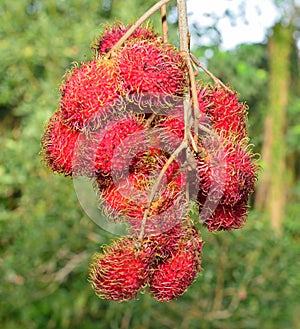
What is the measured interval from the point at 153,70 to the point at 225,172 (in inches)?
6.1

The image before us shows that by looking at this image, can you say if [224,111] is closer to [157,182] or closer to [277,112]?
[157,182]

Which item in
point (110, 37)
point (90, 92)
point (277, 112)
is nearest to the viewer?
Answer: point (90, 92)

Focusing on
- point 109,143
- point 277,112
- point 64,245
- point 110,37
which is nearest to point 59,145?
point 109,143

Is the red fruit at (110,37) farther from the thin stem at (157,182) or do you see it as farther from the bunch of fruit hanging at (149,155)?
the thin stem at (157,182)

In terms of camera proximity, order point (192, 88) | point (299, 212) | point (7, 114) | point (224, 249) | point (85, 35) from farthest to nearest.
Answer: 1. point (299, 212)
2. point (7, 114)
3. point (224, 249)
4. point (85, 35)
5. point (192, 88)

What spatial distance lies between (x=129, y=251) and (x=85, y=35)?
177 cm

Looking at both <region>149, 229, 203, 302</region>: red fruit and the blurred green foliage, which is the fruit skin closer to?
<region>149, 229, 203, 302</region>: red fruit

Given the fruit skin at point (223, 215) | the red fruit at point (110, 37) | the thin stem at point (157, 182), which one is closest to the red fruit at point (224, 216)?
the fruit skin at point (223, 215)

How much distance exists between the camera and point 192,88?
2.39ft

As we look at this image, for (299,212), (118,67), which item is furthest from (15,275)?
(299,212)

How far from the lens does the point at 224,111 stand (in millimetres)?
816

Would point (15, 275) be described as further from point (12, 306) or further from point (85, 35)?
point (85, 35)

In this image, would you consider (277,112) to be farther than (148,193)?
Yes

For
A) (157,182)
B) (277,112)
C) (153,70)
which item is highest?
(277,112)
